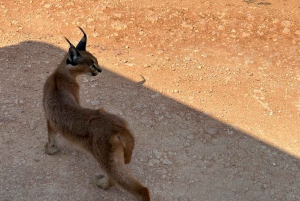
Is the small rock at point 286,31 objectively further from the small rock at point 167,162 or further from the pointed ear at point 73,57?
the pointed ear at point 73,57

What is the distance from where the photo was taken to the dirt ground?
179 inches

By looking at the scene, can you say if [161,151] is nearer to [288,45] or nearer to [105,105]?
[105,105]

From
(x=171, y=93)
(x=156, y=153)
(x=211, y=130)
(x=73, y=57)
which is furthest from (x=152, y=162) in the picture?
(x=73, y=57)

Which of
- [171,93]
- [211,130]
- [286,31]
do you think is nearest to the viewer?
[211,130]

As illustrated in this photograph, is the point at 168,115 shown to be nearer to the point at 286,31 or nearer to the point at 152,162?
the point at 152,162

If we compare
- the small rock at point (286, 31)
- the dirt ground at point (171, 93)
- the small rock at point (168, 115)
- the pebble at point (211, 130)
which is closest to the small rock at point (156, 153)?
the dirt ground at point (171, 93)

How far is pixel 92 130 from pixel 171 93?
231cm

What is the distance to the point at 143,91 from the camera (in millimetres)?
5895

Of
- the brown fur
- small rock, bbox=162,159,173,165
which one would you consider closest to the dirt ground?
small rock, bbox=162,159,173,165

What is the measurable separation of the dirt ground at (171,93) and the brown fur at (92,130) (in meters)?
0.53

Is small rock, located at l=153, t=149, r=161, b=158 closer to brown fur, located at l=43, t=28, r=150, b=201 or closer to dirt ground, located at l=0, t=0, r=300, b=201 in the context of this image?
dirt ground, located at l=0, t=0, r=300, b=201

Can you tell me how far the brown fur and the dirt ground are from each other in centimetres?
53

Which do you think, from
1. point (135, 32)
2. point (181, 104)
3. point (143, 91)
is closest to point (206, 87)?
point (181, 104)

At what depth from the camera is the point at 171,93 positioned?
5898 mm
